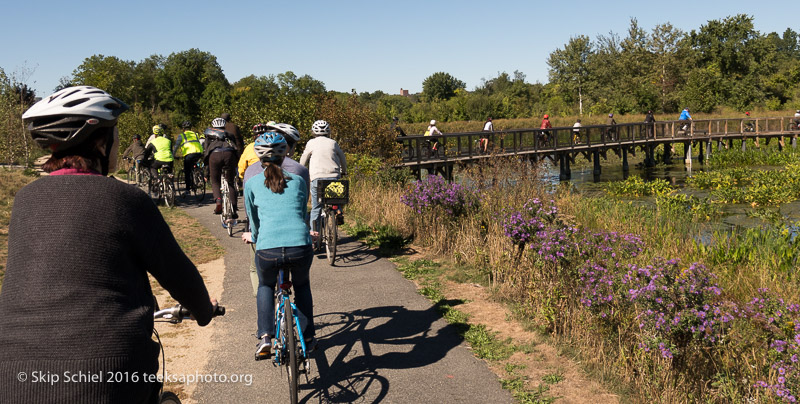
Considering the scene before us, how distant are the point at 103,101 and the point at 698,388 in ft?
14.3

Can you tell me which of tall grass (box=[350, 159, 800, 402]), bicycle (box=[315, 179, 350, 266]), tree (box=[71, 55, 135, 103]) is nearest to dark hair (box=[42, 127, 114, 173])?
tall grass (box=[350, 159, 800, 402])

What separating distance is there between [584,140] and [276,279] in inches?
1228

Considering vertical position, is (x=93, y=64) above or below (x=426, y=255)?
above

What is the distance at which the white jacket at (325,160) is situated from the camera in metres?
8.90

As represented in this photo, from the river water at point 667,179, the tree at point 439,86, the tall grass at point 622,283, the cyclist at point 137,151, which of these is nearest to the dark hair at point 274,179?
the tall grass at point 622,283

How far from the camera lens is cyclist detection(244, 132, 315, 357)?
4.48 metres

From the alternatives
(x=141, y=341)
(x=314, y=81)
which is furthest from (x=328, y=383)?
(x=314, y=81)

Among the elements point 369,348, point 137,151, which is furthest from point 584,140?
point 369,348

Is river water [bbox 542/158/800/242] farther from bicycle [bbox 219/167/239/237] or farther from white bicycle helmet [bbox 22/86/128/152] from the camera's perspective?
white bicycle helmet [bbox 22/86/128/152]

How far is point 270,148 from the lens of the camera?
4.88m

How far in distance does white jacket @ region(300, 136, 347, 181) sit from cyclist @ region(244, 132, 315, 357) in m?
4.02

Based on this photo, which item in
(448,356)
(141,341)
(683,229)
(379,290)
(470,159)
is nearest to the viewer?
(141,341)

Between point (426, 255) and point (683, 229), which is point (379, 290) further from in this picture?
point (683, 229)

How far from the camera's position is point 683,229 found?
11531 millimetres
